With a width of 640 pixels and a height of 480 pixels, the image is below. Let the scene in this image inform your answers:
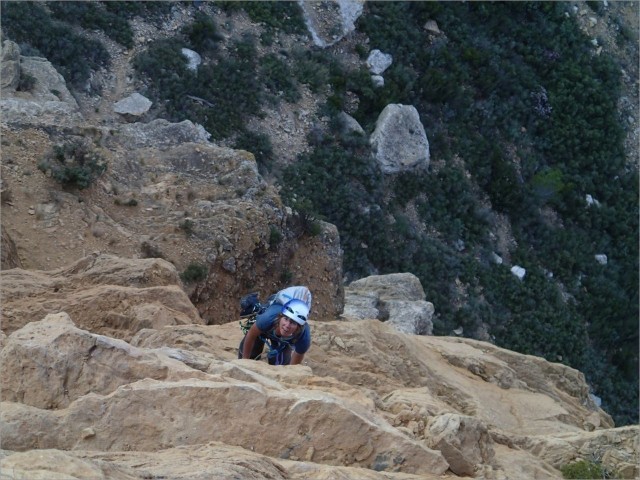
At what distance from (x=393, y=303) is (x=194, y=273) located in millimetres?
6749

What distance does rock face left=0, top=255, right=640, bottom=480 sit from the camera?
21.8 feet

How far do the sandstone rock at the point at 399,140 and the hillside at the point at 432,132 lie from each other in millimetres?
543

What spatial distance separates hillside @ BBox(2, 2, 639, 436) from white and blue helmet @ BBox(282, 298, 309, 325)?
9.49 m

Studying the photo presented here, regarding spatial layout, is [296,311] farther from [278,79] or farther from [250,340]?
[278,79]

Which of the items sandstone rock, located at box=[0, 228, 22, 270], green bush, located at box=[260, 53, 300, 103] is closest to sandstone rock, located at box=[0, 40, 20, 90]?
sandstone rock, located at box=[0, 228, 22, 270]

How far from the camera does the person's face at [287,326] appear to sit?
9.32 m

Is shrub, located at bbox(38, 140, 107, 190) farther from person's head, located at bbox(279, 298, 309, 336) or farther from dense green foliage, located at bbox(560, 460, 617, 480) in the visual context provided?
dense green foliage, located at bbox(560, 460, 617, 480)

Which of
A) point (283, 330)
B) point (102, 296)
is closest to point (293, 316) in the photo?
point (283, 330)

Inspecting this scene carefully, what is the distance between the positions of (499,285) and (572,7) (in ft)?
56.3

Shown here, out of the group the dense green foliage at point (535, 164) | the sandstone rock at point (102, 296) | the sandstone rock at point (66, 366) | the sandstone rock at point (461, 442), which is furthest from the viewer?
the dense green foliage at point (535, 164)

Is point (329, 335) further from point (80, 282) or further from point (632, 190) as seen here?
point (632, 190)

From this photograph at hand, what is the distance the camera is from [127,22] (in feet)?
108

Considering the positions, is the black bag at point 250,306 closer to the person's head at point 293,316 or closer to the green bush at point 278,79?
the person's head at point 293,316

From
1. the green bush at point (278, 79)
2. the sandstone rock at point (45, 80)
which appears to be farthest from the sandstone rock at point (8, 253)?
the green bush at point (278, 79)
